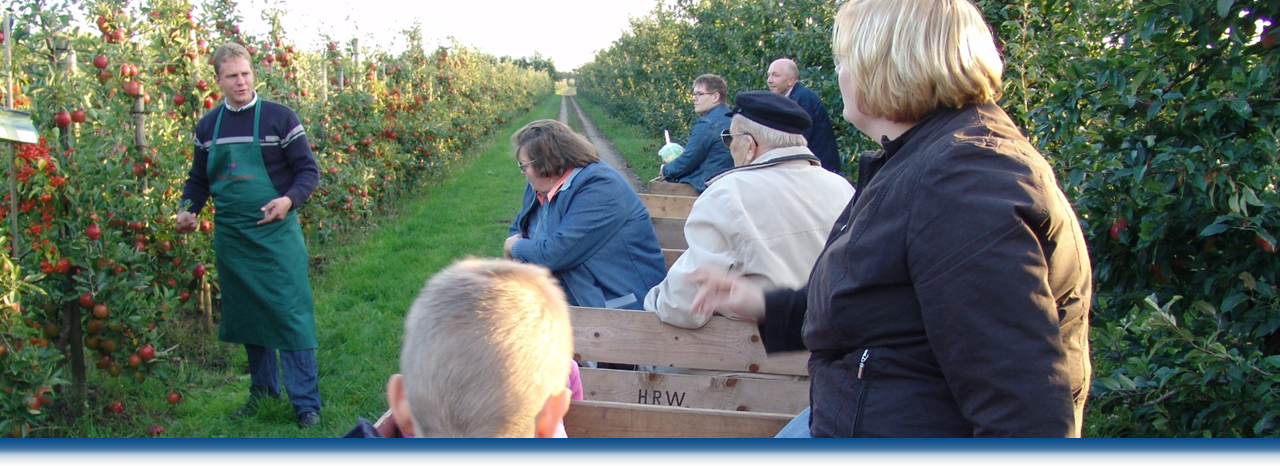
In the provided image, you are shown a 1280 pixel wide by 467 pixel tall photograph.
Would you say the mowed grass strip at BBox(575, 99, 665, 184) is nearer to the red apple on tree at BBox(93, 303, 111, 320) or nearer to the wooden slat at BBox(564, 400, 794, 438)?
the red apple on tree at BBox(93, 303, 111, 320)

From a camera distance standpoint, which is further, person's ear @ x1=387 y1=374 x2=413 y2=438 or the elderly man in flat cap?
the elderly man in flat cap

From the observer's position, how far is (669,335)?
9.34 feet

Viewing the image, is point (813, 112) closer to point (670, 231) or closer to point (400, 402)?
point (670, 231)

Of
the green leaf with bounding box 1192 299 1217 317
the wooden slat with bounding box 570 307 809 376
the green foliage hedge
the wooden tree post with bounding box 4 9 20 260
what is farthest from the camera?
the wooden tree post with bounding box 4 9 20 260

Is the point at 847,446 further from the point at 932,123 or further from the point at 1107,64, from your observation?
the point at 1107,64

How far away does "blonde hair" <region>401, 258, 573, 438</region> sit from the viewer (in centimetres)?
127

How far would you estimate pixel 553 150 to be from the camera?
11.8 feet

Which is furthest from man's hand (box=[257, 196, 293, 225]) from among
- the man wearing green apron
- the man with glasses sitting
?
the man with glasses sitting

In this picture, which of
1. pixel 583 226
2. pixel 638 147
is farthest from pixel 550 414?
pixel 638 147

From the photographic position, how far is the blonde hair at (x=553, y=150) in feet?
11.8

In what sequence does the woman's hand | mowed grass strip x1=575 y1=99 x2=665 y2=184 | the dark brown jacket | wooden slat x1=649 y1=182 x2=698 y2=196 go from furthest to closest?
1. mowed grass strip x1=575 y1=99 x2=665 y2=184
2. wooden slat x1=649 y1=182 x2=698 y2=196
3. the woman's hand
4. the dark brown jacket

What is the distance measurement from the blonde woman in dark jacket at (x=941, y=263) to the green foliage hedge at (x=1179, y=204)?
3.80 feet

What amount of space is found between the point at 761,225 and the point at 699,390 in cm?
56

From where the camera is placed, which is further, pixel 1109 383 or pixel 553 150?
pixel 553 150
